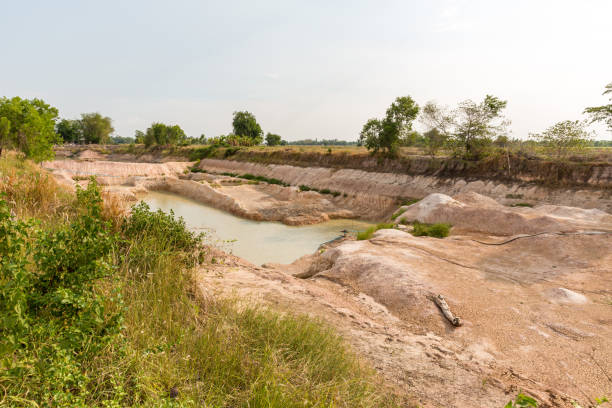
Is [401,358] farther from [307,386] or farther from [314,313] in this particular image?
[307,386]

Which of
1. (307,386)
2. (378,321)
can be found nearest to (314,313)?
(378,321)

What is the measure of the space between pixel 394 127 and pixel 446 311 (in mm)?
24274

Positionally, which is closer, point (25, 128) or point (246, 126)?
point (25, 128)

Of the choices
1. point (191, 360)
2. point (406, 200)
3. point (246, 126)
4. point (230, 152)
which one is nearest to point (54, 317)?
point (191, 360)

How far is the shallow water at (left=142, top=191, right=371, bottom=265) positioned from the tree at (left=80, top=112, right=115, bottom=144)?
3057 inches

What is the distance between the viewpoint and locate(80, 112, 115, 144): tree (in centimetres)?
8275

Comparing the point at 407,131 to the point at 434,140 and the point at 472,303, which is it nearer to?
the point at 434,140

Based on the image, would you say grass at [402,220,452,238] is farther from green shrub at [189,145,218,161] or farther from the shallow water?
green shrub at [189,145,218,161]

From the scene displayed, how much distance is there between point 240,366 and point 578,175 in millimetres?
22374

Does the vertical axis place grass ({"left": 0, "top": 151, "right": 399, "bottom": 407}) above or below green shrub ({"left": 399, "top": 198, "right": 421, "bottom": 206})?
above

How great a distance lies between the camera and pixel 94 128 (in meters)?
82.8

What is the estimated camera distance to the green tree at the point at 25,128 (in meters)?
18.8

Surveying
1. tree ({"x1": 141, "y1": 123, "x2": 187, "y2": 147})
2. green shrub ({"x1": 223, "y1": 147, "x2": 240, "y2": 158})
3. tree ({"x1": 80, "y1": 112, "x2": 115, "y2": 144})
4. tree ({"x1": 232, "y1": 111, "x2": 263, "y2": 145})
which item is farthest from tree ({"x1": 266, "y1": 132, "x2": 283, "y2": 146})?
tree ({"x1": 80, "y1": 112, "x2": 115, "y2": 144})

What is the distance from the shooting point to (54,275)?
9.37ft
